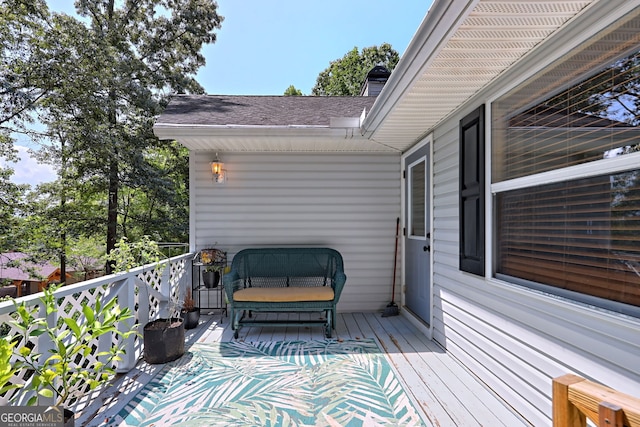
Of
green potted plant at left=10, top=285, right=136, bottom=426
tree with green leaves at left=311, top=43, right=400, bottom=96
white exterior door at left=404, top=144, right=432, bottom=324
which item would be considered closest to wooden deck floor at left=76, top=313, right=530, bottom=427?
white exterior door at left=404, top=144, right=432, bottom=324

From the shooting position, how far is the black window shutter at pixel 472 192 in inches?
109

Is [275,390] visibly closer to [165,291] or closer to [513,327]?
[513,327]

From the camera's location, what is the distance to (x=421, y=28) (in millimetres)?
1945

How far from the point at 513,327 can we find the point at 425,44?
196cm

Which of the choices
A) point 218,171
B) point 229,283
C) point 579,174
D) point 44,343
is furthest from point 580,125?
point 218,171

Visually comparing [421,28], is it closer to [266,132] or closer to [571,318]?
[571,318]

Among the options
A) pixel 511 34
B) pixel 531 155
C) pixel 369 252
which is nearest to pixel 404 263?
pixel 369 252

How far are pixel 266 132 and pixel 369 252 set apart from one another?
2266 millimetres

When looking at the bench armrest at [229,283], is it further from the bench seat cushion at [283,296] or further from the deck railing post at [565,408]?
the deck railing post at [565,408]

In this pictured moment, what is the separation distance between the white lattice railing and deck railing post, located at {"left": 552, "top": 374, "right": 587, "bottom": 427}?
2401 millimetres

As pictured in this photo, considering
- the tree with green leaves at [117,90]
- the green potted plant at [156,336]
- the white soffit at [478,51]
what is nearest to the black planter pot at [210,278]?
the green potted plant at [156,336]

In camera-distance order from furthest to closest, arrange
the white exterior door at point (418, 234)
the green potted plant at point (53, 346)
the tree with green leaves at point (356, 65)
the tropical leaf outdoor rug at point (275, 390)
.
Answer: the tree with green leaves at point (356, 65) → the white exterior door at point (418, 234) → the tropical leaf outdoor rug at point (275, 390) → the green potted plant at point (53, 346)

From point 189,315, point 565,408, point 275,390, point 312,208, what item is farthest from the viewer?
point 312,208

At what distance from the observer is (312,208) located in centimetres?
505
